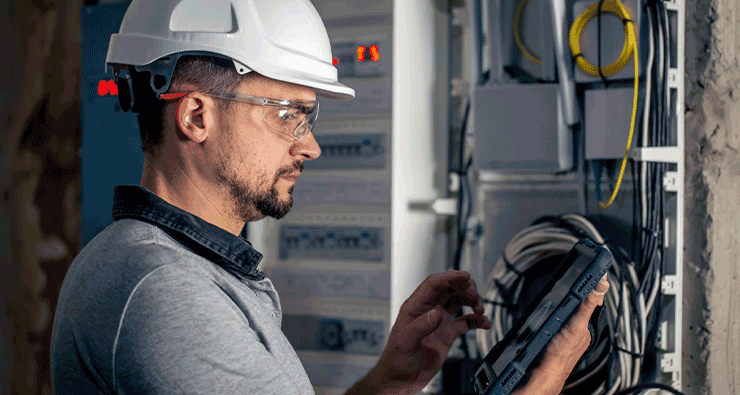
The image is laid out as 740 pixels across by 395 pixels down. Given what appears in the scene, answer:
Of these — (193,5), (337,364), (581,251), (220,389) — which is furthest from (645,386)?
(193,5)

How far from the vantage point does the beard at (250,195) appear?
1.10m

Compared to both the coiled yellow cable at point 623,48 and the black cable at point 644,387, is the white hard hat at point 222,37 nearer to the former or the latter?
the coiled yellow cable at point 623,48

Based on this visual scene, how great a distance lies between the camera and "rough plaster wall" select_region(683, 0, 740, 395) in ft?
6.29

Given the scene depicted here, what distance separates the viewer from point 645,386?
173 cm

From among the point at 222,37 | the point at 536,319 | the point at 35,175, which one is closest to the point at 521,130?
the point at 536,319

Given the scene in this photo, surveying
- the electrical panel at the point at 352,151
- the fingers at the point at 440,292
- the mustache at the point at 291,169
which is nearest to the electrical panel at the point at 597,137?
the electrical panel at the point at 352,151

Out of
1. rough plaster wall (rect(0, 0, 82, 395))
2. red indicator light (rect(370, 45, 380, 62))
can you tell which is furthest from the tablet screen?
rough plaster wall (rect(0, 0, 82, 395))

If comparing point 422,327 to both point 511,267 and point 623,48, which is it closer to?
point 511,267

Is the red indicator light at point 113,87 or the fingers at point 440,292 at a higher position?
the red indicator light at point 113,87

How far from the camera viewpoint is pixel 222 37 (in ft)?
3.61

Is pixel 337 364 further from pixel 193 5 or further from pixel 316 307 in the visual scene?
pixel 193 5

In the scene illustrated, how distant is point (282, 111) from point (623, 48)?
1113mm

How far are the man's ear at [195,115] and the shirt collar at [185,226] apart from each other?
11cm

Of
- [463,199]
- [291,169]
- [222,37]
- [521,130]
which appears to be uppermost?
[222,37]
